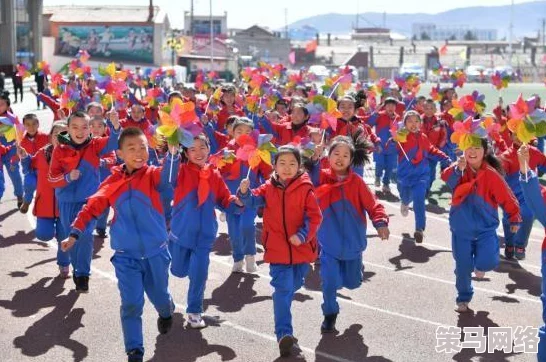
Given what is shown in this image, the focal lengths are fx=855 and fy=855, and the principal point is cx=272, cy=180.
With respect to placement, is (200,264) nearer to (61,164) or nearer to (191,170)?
(191,170)

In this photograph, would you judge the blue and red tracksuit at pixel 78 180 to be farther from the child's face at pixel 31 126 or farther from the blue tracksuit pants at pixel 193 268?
the child's face at pixel 31 126

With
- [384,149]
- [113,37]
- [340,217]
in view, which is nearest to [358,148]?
[340,217]

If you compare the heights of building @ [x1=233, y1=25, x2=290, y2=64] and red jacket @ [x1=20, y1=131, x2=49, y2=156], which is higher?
building @ [x1=233, y1=25, x2=290, y2=64]

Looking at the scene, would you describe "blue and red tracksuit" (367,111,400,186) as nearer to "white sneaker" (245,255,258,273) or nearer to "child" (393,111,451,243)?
"child" (393,111,451,243)

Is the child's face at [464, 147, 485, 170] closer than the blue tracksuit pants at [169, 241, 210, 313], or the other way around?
the blue tracksuit pants at [169, 241, 210, 313]

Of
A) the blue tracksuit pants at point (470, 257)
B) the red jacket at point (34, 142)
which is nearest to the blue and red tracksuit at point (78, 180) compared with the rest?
the red jacket at point (34, 142)

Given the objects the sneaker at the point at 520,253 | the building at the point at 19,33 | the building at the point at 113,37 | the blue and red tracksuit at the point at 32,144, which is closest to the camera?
the sneaker at the point at 520,253

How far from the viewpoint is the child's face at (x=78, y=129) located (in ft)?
26.1

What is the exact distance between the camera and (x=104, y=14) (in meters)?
71.0

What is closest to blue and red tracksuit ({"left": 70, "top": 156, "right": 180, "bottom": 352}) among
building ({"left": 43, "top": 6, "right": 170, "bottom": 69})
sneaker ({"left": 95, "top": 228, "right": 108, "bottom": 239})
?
sneaker ({"left": 95, "top": 228, "right": 108, "bottom": 239})

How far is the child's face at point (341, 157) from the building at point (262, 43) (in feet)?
316

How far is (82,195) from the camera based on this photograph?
8.11 meters

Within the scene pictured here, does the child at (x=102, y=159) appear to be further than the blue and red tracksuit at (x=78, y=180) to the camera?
Yes

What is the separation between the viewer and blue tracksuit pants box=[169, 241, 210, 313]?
7145 millimetres
